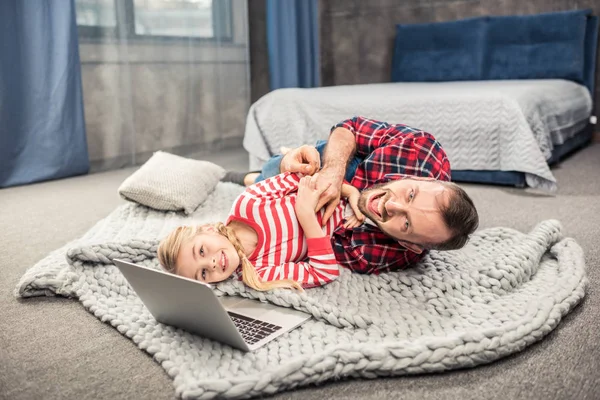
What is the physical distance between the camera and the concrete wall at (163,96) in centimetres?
347

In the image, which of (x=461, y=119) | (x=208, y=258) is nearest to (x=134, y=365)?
(x=208, y=258)

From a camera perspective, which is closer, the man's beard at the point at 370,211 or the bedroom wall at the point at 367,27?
the man's beard at the point at 370,211

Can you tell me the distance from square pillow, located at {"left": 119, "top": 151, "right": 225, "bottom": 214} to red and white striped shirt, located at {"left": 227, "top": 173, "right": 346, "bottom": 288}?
0.75m

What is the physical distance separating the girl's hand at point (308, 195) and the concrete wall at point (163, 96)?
2.40 m

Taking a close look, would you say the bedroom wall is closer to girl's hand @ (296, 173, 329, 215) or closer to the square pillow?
the square pillow

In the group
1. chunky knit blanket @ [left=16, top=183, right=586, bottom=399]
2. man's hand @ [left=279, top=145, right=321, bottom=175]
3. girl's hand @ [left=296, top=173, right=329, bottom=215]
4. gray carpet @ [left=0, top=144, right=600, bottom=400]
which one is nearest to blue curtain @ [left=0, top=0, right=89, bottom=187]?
gray carpet @ [left=0, top=144, right=600, bottom=400]

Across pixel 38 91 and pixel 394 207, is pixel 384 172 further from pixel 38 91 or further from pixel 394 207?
pixel 38 91

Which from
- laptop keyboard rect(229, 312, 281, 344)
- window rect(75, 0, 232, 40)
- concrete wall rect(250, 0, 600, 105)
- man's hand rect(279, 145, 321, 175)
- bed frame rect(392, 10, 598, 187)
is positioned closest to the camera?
laptop keyboard rect(229, 312, 281, 344)

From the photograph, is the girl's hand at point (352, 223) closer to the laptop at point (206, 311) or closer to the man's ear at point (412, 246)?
the man's ear at point (412, 246)

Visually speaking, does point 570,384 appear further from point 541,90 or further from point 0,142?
point 0,142

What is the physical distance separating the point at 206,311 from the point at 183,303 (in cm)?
7

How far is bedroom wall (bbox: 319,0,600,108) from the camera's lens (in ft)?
14.5

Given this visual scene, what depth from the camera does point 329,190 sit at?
4.80 feet

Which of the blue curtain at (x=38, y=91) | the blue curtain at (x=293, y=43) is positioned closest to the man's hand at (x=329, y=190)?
the blue curtain at (x=38, y=91)
